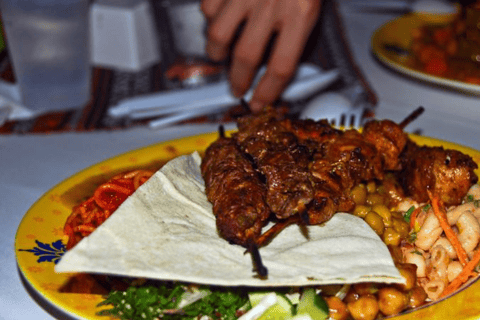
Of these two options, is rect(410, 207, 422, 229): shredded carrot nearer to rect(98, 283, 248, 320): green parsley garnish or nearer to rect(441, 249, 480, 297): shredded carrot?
rect(441, 249, 480, 297): shredded carrot

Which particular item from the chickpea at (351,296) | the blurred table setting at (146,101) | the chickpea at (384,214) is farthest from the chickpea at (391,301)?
the blurred table setting at (146,101)

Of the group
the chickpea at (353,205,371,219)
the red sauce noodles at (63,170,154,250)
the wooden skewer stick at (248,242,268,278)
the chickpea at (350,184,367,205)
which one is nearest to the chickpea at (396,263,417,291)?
the chickpea at (353,205,371,219)

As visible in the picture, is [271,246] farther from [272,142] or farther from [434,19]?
[434,19]

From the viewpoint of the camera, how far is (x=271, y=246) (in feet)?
7.49

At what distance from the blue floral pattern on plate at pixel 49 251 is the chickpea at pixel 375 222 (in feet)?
4.44

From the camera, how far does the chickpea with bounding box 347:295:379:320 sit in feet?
7.26

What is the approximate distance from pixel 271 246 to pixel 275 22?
7.74 feet

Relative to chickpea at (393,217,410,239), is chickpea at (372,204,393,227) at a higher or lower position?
higher

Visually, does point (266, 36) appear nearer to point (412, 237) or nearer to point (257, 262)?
point (412, 237)

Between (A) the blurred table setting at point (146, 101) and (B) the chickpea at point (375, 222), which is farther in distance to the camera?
(A) the blurred table setting at point (146, 101)

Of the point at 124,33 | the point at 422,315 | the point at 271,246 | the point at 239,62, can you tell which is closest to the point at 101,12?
the point at 124,33

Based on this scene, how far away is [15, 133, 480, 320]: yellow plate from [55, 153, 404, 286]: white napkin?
0.22m

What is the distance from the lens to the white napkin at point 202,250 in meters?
1.99

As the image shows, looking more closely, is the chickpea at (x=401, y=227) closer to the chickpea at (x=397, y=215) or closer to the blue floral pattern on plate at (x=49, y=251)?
→ the chickpea at (x=397, y=215)
